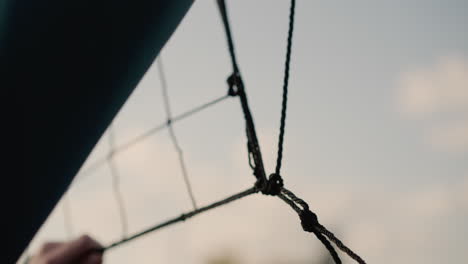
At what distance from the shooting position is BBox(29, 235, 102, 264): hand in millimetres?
2127

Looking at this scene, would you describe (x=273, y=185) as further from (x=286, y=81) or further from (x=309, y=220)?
(x=286, y=81)

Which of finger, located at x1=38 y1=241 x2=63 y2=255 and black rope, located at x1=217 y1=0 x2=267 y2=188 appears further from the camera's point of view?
finger, located at x1=38 y1=241 x2=63 y2=255

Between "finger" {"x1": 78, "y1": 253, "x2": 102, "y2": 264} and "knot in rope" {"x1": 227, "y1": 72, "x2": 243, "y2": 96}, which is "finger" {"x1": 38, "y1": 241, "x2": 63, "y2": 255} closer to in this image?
"finger" {"x1": 78, "y1": 253, "x2": 102, "y2": 264}

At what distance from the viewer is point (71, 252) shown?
2.14 meters

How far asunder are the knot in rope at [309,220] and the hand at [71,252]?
3.42ft

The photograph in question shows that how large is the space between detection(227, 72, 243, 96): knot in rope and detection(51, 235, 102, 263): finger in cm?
106

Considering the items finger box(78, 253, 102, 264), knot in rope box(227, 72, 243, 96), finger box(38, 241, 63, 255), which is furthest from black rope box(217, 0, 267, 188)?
finger box(38, 241, 63, 255)

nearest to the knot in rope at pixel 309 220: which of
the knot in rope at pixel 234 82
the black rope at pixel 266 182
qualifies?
the black rope at pixel 266 182

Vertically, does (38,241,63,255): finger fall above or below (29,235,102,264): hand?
above

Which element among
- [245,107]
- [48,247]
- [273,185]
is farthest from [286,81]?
[48,247]

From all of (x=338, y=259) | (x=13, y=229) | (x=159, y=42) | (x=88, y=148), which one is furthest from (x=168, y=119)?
(x=338, y=259)

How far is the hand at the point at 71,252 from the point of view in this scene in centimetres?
213

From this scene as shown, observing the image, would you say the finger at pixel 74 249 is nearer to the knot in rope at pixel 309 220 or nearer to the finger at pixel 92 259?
the finger at pixel 92 259

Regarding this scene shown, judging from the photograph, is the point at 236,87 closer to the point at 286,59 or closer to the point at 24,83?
the point at 286,59
